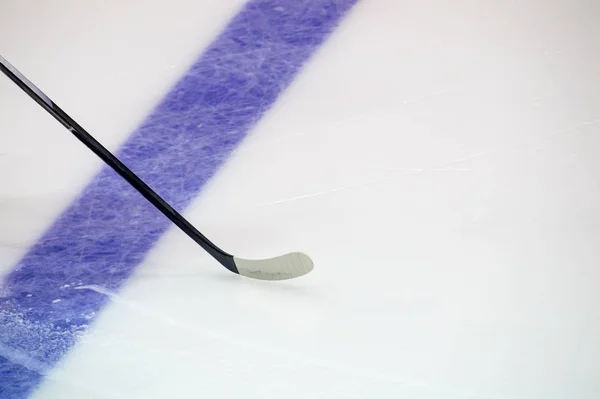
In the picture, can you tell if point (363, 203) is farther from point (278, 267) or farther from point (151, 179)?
point (151, 179)

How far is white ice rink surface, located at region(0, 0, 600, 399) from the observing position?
4.15 ft

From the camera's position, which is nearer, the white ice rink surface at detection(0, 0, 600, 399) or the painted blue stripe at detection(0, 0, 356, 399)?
the white ice rink surface at detection(0, 0, 600, 399)

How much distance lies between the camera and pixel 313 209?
1520 millimetres

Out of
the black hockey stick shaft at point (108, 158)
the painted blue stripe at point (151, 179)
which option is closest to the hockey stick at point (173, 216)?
the black hockey stick shaft at point (108, 158)

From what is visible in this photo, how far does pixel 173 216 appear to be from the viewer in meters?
1.41

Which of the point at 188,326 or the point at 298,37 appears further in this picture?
the point at 298,37

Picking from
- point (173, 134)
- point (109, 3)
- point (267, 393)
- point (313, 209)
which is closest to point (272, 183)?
point (313, 209)

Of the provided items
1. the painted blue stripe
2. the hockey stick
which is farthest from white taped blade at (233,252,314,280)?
the painted blue stripe

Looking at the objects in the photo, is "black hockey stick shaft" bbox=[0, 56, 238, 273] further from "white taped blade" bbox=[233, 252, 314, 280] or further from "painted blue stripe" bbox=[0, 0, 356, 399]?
"painted blue stripe" bbox=[0, 0, 356, 399]

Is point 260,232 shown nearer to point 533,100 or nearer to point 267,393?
point 267,393

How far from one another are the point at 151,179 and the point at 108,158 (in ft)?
0.88

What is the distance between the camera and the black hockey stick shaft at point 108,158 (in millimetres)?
1379

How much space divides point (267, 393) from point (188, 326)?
189 mm

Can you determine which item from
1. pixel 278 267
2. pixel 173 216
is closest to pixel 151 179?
pixel 173 216
